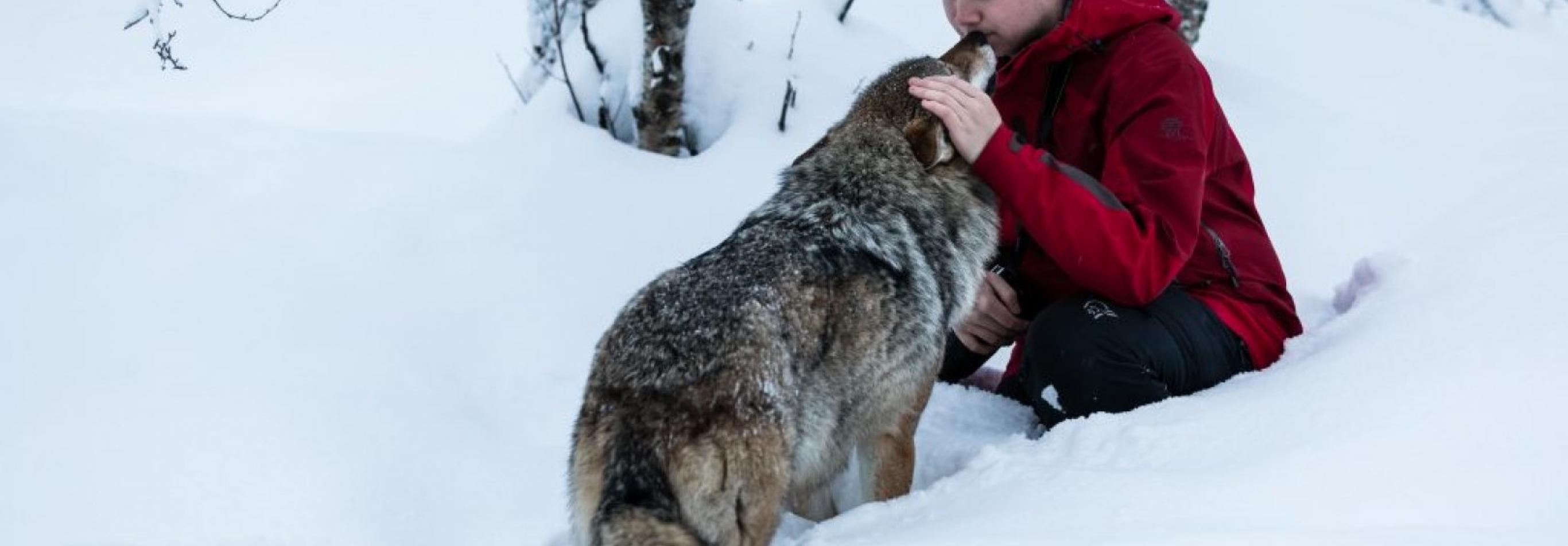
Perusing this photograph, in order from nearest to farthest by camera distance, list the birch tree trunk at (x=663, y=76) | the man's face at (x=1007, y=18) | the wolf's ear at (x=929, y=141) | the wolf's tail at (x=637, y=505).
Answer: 1. the wolf's tail at (x=637, y=505)
2. the wolf's ear at (x=929, y=141)
3. the man's face at (x=1007, y=18)
4. the birch tree trunk at (x=663, y=76)

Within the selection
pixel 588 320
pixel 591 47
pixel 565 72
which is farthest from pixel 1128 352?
pixel 591 47

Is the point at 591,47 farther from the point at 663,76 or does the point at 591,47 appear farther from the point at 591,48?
the point at 663,76

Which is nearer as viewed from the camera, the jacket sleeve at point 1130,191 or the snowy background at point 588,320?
the snowy background at point 588,320

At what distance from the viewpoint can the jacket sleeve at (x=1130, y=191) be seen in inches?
107

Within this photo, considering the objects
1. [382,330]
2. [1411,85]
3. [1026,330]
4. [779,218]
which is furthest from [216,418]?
[1411,85]

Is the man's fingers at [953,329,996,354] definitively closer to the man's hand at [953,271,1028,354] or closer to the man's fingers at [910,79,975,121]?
the man's hand at [953,271,1028,354]

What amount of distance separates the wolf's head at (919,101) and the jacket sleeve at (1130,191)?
0.62 feet

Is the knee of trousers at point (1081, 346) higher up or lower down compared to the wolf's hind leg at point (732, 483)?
lower down

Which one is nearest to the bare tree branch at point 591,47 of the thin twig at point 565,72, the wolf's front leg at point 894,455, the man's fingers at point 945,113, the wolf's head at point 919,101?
the thin twig at point 565,72

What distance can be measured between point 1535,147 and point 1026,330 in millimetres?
3521

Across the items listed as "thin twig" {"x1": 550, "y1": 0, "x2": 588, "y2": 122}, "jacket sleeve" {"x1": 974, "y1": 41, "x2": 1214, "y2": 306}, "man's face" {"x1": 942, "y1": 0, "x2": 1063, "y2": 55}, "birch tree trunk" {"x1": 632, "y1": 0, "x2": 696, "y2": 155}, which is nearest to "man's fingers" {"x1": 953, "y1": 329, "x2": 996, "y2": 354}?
"jacket sleeve" {"x1": 974, "y1": 41, "x2": 1214, "y2": 306}

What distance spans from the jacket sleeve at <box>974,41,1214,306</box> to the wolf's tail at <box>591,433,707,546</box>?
3.73 ft

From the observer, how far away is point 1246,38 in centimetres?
808

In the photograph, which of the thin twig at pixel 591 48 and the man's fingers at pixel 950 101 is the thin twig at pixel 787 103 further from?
the man's fingers at pixel 950 101
